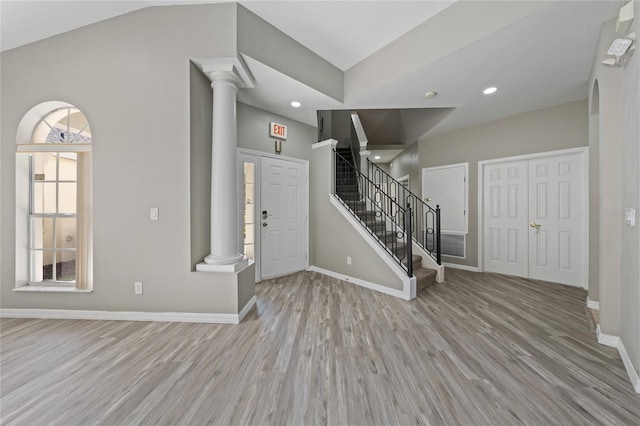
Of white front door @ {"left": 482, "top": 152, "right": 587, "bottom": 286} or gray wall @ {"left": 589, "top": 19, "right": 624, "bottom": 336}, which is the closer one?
gray wall @ {"left": 589, "top": 19, "right": 624, "bottom": 336}

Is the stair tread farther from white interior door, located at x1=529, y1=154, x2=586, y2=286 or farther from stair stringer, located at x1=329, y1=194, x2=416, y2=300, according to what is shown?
white interior door, located at x1=529, y1=154, x2=586, y2=286

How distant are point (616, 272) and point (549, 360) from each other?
38.7 inches

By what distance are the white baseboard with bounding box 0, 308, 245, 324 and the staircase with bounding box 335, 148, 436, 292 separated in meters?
2.31

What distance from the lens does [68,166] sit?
2645mm

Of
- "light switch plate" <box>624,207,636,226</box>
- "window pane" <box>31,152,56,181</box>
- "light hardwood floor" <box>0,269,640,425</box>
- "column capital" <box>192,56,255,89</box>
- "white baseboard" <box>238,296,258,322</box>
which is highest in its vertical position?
"column capital" <box>192,56,255,89</box>

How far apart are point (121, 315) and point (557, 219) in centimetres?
593

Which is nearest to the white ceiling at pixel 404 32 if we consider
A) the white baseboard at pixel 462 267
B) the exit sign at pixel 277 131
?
the exit sign at pixel 277 131

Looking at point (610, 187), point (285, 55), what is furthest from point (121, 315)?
point (610, 187)

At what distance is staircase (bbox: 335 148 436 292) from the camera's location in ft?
11.5

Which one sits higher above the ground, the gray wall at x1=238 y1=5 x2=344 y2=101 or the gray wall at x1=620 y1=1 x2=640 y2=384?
the gray wall at x1=238 y1=5 x2=344 y2=101

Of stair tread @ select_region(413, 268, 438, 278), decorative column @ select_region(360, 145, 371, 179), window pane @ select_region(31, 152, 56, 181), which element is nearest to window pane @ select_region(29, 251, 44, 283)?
window pane @ select_region(31, 152, 56, 181)

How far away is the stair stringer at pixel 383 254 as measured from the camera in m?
3.04

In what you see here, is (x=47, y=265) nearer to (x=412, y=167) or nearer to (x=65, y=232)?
(x=65, y=232)

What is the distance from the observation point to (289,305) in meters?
2.86
